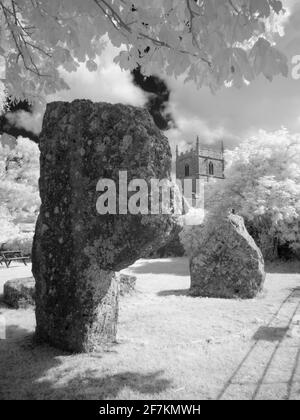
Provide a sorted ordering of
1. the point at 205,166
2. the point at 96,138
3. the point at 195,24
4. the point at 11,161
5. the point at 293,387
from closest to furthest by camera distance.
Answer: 1. the point at 195,24
2. the point at 293,387
3. the point at 96,138
4. the point at 11,161
5. the point at 205,166

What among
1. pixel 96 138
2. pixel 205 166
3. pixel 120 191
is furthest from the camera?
pixel 205 166

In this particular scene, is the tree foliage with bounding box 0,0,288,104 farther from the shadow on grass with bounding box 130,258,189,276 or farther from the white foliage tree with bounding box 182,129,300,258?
the white foliage tree with bounding box 182,129,300,258

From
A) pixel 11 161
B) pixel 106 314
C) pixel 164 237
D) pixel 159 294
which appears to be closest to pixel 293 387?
pixel 164 237

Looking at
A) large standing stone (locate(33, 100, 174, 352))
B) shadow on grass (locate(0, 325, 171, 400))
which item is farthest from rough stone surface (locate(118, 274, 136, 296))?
shadow on grass (locate(0, 325, 171, 400))

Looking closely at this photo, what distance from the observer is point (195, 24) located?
3.54 metres

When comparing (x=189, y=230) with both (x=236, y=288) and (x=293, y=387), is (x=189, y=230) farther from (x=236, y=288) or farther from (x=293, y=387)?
(x=293, y=387)

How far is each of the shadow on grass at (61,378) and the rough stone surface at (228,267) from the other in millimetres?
5096

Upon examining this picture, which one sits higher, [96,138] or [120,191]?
[96,138]

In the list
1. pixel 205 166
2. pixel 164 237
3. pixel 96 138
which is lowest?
pixel 164 237

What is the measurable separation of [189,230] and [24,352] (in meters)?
18.6

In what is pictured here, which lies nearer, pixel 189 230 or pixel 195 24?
pixel 195 24

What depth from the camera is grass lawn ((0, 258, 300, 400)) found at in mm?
3846

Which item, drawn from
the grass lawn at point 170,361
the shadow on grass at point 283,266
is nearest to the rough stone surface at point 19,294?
the grass lawn at point 170,361

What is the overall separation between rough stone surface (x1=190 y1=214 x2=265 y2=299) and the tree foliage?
18.0 feet
